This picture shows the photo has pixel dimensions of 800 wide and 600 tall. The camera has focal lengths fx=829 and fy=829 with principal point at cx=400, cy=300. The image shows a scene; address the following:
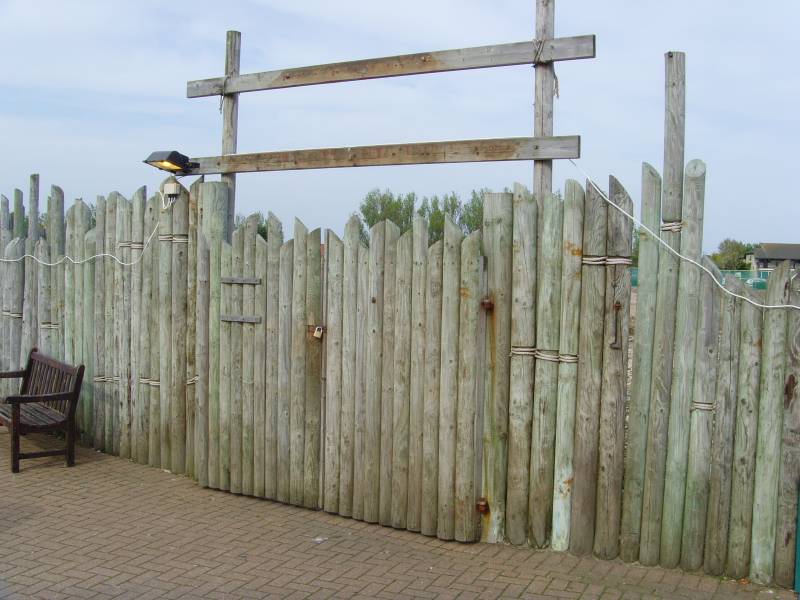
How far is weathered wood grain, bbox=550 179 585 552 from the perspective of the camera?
5.54 m

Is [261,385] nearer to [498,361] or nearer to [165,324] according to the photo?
[165,324]

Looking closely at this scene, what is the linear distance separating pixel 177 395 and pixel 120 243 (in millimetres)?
1725

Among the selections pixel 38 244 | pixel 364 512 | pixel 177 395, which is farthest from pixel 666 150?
pixel 38 244

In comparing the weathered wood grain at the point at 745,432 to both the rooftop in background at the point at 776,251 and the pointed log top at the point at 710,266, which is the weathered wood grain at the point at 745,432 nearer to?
the pointed log top at the point at 710,266

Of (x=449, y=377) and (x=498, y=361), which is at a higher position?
(x=498, y=361)

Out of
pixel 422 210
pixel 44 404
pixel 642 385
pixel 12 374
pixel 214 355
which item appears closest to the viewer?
pixel 642 385

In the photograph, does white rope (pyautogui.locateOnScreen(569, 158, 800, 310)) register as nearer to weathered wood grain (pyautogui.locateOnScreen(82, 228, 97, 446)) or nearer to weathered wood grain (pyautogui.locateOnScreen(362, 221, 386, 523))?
weathered wood grain (pyautogui.locateOnScreen(362, 221, 386, 523))

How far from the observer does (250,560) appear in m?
5.50

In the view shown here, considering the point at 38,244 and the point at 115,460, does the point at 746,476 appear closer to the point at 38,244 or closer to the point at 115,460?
the point at 115,460

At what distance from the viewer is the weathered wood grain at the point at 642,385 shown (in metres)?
5.36

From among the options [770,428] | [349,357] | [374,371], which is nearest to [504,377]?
[374,371]

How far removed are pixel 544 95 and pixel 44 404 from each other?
20.3 feet

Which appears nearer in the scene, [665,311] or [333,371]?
[665,311]

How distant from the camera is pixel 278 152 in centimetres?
736
